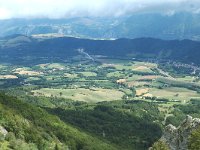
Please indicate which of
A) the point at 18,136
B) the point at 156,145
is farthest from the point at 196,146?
the point at 18,136

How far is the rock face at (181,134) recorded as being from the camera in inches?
3883

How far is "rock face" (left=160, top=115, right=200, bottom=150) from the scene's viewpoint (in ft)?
324

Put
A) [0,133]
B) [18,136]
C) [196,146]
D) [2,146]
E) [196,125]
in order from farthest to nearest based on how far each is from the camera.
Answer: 1. [18,136]
2. [0,133]
3. [2,146]
4. [196,125]
5. [196,146]

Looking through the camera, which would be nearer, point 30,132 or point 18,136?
point 18,136

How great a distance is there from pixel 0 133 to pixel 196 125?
208ft

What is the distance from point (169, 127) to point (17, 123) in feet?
269

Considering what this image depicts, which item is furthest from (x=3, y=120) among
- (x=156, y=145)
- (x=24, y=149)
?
(x=156, y=145)

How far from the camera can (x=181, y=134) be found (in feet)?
328

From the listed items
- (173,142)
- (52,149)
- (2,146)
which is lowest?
(52,149)

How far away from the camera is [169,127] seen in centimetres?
10425

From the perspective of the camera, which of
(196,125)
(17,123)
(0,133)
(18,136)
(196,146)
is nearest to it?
(196,146)

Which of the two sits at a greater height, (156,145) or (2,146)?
(156,145)

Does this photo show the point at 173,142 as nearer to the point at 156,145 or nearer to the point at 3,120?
the point at 156,145

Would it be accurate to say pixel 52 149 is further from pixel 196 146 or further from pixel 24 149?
pixel 196 146
